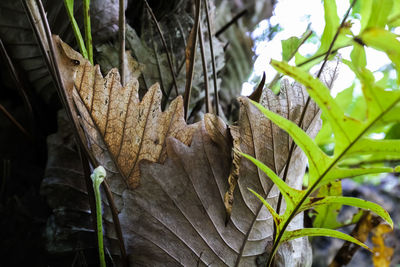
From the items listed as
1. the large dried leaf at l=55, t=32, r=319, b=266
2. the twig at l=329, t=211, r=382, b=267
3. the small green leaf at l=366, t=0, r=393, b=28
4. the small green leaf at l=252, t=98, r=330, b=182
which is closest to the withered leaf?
the large dried leaf at l=55, t=32, r=319, b=266

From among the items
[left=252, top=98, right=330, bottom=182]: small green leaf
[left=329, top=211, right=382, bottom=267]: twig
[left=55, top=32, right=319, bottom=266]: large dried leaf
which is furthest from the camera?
[left=329, top=211, right=382, bottom=267]: twig

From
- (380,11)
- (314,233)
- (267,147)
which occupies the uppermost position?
(380,11)

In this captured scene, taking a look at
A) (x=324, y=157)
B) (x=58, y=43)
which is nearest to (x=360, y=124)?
(x=324, y=157)

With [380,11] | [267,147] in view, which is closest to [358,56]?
[380,11]

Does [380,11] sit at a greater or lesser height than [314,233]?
greater

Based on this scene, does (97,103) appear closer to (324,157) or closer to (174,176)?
(174,176)

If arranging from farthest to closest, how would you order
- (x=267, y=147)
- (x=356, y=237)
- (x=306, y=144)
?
(x=356, y=237) → (x=267, y=147) → (x=306, y=144)

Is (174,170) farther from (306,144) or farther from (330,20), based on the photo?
(330,20)

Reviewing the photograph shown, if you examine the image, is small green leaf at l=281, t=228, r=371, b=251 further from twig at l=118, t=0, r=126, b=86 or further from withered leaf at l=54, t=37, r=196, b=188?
twig at l=118, t=0, r=126, b=86

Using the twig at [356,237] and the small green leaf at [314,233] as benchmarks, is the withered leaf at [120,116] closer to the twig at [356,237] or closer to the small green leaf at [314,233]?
the small green leaf at [314,233]
